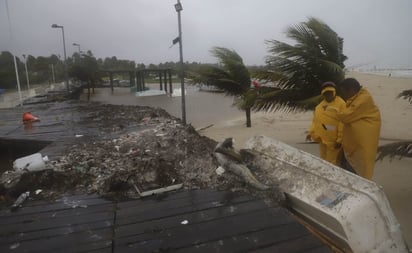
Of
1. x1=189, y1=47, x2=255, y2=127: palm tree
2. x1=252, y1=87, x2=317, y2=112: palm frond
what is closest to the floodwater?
x1=189, y1=47, x2=255, y2=127: palm tree

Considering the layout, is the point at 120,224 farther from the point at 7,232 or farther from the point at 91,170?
the point at 91,170

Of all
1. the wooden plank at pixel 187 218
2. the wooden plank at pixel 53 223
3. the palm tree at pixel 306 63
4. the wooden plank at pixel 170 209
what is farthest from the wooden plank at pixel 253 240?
the palm tree at pixel 306 63

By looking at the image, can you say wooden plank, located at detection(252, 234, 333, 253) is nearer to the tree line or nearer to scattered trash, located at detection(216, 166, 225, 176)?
scattered trash, located at detection(216, 166, 225, 176)

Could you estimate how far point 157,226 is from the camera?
2561 mm

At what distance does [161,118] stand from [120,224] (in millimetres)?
5240

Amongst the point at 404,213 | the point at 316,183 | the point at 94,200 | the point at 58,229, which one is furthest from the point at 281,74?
the point at 58,229

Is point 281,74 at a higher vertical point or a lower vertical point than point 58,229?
higher

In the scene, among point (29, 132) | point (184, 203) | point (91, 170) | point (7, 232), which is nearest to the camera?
point (7, 232)

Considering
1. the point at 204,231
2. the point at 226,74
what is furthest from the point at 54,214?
the point at 226,74

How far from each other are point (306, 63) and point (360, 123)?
2966mm

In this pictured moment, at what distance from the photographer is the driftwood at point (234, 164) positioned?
325cm

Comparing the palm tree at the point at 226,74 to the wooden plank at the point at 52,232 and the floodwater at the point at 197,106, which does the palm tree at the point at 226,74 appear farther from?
the wooden plank at the point at 52,232

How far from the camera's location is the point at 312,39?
6.84 meters

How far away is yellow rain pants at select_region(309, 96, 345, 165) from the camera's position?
4.46 metres
